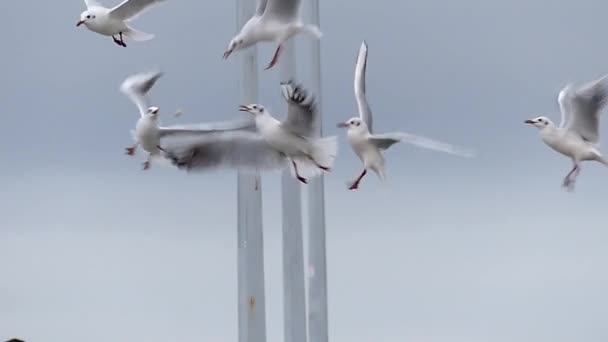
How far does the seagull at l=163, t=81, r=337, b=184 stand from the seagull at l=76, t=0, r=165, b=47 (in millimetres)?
1184

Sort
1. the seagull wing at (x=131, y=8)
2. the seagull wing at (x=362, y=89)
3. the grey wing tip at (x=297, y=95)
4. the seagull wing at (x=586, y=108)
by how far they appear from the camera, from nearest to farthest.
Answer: the grey wing tip at (x=297, y=95) → the seagull wing at (x=131, y=8) → the seagull wing at (x=362, y=89) → the seagull wing at (x=586, y=108)

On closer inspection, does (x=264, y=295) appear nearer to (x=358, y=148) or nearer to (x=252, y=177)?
(x=252, y=177)

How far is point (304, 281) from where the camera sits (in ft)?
59.0

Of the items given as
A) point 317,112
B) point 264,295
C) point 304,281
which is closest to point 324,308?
point 304,281

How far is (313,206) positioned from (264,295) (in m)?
2.47

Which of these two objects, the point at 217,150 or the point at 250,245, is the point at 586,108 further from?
the point at 217,150

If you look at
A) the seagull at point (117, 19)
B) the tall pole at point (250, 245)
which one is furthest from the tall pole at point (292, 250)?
the seagull at point (117, 19)

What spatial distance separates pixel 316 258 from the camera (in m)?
18.9

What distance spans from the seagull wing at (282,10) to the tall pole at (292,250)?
10.1 feet

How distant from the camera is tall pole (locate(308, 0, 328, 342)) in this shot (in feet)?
61.7

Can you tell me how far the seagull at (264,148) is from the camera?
1396cm

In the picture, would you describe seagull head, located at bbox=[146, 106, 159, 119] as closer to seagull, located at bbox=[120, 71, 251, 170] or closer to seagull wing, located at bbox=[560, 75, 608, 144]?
seagull, located at bbox=[120, 71, 251, 170]

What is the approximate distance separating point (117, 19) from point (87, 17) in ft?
0.81

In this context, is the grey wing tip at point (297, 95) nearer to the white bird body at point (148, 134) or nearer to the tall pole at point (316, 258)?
the white bird body at point (148, 134)
